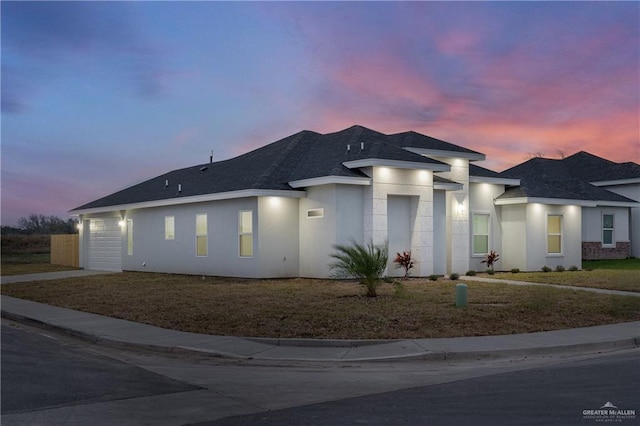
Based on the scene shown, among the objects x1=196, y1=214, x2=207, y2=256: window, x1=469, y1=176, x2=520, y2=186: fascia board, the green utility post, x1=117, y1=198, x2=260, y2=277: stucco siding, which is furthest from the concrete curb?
x1=469, y1=176, x2=520, y2=186: fascia board

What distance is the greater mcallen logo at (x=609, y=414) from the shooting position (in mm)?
6967

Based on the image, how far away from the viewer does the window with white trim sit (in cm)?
2845

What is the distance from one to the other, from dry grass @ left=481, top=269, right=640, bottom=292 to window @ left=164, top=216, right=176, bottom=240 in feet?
47.0

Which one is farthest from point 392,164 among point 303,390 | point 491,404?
point 491,404

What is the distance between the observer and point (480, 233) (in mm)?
28672

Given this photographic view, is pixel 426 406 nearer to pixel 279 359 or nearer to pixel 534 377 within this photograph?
pixel 534 377

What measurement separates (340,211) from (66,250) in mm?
24640

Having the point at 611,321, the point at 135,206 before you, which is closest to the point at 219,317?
the point at 611,321

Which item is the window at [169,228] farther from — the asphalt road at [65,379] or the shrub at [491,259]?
the asphalt road at [65,379]

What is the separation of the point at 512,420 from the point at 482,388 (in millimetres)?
1711

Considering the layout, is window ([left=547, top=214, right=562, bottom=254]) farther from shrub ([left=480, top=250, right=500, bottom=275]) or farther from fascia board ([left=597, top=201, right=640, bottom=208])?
fascia board ([left=597, top=201, right=640, bottom=208])

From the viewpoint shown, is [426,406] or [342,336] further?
[342,336]

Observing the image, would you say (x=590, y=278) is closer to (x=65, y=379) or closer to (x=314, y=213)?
(x=314, y=213)

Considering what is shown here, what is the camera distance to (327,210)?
77.8ft
